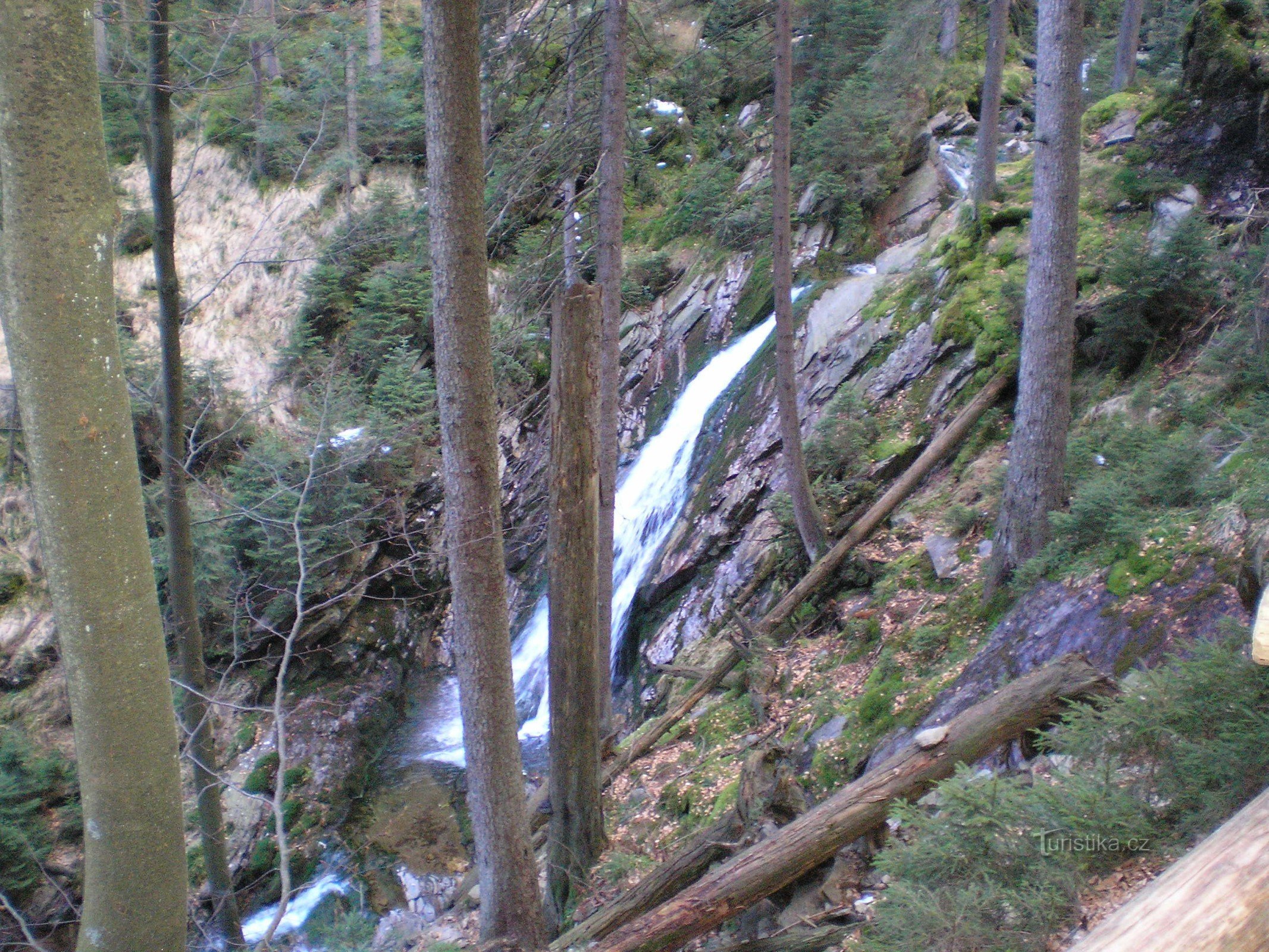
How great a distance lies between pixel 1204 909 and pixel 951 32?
19.9 meters

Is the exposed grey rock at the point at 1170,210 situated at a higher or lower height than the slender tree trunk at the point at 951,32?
lower

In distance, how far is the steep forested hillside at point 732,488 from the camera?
4.09 meters

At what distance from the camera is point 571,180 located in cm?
870

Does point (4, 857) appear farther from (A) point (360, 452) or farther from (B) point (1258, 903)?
(B) point (1258, 903)

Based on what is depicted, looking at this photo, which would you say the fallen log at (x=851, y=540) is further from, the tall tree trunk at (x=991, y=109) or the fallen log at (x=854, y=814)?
the tall tree trunk at (x=991, y=109)

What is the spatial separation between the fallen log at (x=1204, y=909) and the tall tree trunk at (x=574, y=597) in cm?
393

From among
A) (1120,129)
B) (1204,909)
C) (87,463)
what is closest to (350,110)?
(1120,129)

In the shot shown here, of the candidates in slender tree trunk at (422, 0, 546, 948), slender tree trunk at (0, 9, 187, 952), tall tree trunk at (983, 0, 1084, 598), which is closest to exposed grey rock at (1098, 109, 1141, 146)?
tall tree trunk at (983, 0, 1084, 598)

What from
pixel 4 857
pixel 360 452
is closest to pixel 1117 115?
pixel 360 452

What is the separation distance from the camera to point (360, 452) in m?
12.0

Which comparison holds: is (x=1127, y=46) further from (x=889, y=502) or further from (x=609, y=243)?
(x=609, y=243)

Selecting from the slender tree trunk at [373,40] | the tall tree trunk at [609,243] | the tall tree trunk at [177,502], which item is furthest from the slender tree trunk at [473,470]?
the slender tree trunk at [373,40]

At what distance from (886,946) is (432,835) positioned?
8279 mm

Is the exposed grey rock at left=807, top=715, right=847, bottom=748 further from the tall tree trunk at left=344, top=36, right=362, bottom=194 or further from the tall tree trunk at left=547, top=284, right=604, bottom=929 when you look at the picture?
the tall tree trunk at left=344, top=36, right=362, bottom=194
